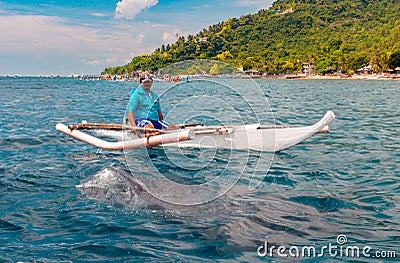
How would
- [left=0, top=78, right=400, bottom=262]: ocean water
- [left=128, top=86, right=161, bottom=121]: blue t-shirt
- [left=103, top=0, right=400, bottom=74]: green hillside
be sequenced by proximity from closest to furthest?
[left=0, top=78, right=400, bottom=262]: ocean water, [left=128, top=86, right=161, bottom=121]: blue t-shirt, [left=103, top=0, right=400, bottom=74]: green hillside

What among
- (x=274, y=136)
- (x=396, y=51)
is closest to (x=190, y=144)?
(x=274, y=136)

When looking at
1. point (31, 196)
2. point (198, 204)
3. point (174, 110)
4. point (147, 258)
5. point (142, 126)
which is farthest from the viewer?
point (142, 126)

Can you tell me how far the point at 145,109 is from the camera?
1027 centimetres

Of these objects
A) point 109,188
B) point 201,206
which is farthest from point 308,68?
point 201,206

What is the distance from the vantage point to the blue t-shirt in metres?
10.1

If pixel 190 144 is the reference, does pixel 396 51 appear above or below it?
above

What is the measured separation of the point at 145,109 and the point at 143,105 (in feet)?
0.38

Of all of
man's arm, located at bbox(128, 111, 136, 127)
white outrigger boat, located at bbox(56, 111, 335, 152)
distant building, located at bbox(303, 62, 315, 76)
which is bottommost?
white outrigger boat, located at bbox(56, 111, 335, 152)

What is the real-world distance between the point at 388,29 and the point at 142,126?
169275 mm

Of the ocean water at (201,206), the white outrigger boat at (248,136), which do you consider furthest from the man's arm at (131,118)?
the ocean water at (201,206)

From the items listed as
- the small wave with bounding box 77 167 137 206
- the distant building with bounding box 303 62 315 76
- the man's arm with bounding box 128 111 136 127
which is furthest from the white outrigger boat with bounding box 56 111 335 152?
the distant building with bounding box 303 62 315 76

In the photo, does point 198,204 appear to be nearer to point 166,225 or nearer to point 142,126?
point 166,225

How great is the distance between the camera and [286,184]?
8.09 metres

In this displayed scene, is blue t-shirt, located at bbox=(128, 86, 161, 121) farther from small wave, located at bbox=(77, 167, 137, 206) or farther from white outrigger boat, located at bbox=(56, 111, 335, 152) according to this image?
small wave, located at bbox=(77, 167, 137, 206)
